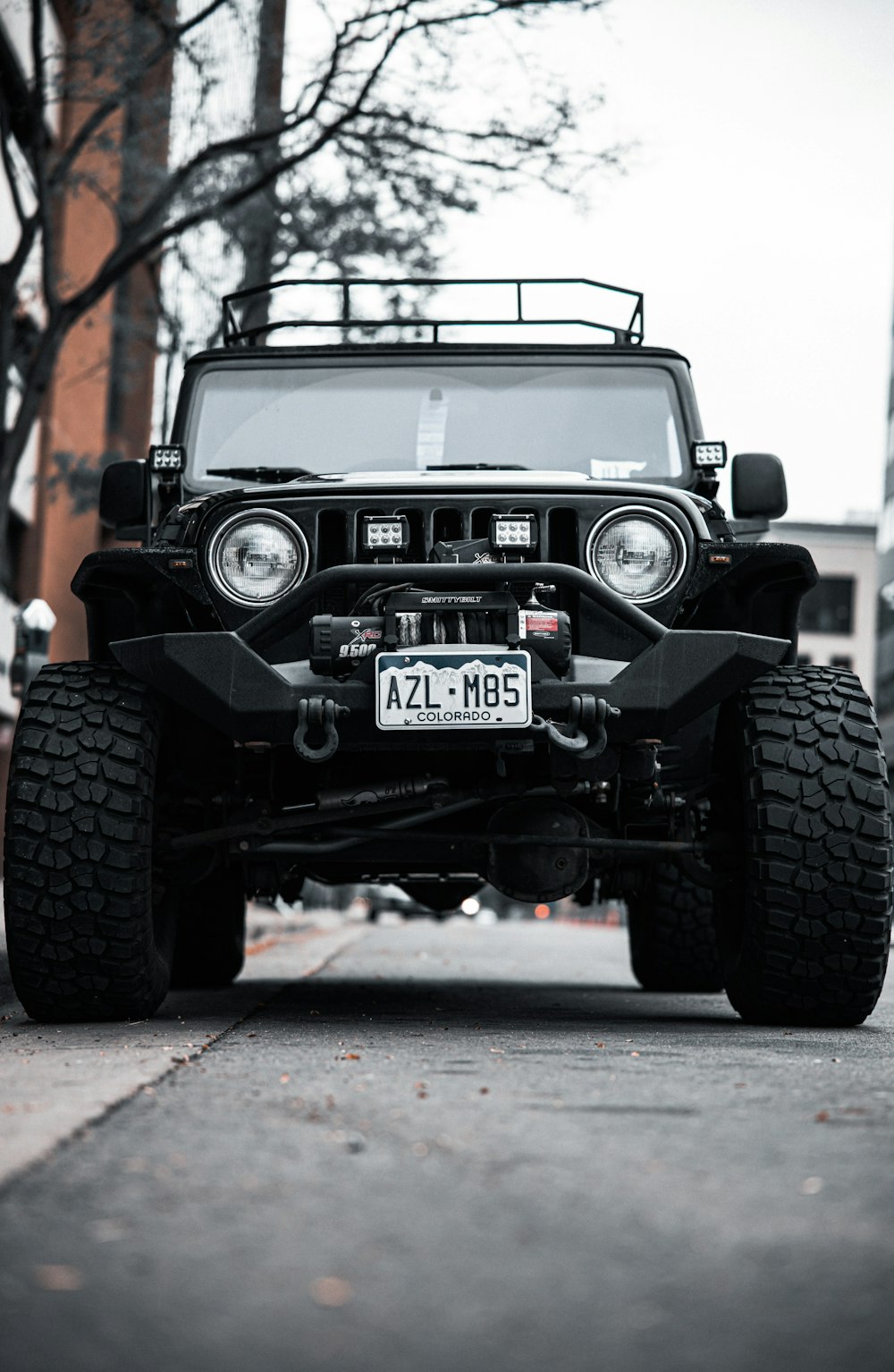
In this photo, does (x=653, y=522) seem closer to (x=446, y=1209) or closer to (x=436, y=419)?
(x=436, y=419)

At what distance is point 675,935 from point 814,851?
289cm

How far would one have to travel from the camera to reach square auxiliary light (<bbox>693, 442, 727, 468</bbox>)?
22.4ft

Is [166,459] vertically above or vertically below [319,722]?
above

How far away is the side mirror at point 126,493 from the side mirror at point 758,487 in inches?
86.2

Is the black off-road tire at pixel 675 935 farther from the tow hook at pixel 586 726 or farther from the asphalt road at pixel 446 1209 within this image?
the asphalt road at pixel 446 1209

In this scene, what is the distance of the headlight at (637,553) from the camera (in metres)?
5.60

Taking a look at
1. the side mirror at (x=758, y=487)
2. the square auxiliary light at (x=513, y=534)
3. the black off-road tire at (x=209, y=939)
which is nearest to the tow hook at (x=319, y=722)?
the square auxiliary light at (x=513, y=534)

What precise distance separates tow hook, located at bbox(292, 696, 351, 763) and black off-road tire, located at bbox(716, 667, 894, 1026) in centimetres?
128

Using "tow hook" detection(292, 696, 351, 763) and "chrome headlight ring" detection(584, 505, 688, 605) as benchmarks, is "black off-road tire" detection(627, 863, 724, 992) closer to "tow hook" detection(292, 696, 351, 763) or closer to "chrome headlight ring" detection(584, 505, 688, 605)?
"chrome headlight ring" detection(584, 505, 688, 605)

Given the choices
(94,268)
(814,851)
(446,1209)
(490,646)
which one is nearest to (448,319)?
(490,646)

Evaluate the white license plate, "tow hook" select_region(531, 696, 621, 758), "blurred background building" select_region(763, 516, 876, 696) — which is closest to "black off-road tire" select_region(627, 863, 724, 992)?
"tow hook" select_region(531, 696, 621, 758)

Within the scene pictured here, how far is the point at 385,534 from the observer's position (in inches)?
221

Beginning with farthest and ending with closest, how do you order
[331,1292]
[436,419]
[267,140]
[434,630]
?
[267,140]
[436,419]
[434,630]
[331,1292]

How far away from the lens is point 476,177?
15.4 m
